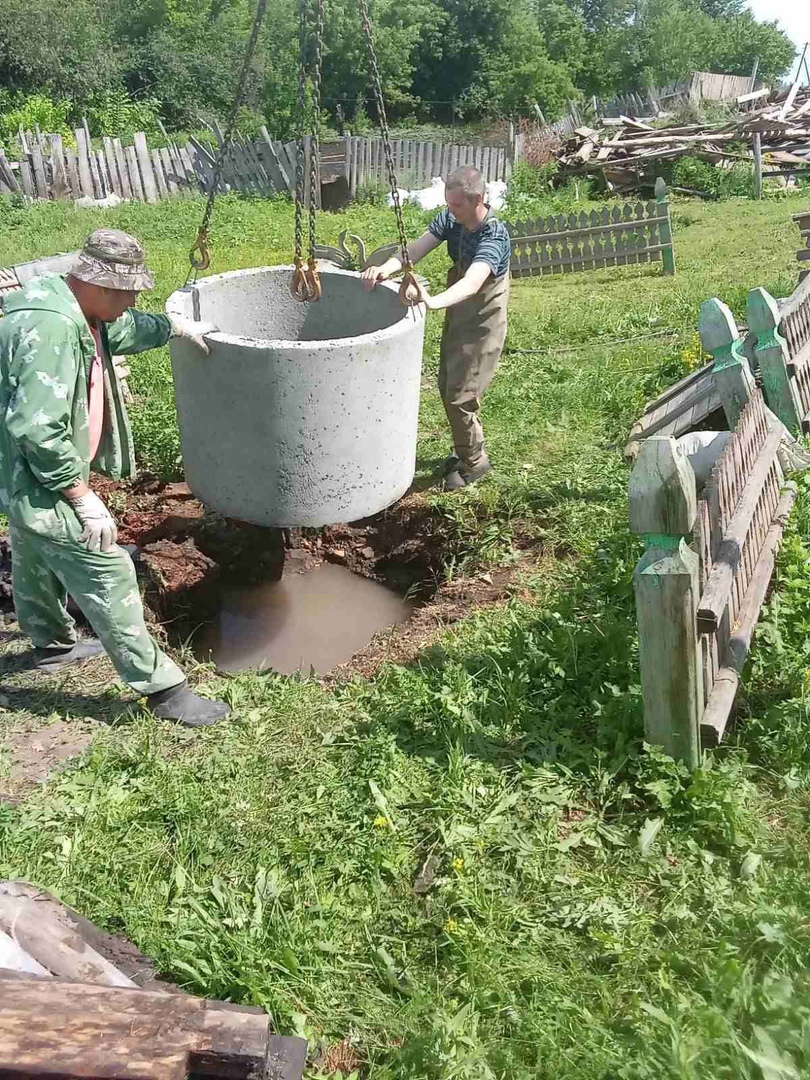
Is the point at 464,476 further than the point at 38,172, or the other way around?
the point at 38,172

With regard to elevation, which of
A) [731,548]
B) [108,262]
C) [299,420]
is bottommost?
[731,548]

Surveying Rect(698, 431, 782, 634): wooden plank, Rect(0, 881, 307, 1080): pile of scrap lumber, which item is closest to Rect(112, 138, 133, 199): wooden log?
Rect(698, 431, 782, 634): wooden plank

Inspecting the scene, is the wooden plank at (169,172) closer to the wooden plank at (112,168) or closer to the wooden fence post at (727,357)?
the wooden plank at (112,168)

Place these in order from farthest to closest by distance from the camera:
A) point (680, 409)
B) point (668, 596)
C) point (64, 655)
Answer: point (680, 409) < point (64, 655) < point (668, 596)

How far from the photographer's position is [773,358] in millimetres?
4926

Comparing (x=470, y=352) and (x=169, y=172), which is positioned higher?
(x=169, y=172)

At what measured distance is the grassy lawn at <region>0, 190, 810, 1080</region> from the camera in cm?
233

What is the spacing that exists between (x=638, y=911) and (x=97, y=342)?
281cm

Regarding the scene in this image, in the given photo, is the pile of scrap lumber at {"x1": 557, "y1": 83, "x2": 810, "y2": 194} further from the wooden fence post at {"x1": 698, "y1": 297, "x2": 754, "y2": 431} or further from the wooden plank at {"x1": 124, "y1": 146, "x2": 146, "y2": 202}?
the wooden fence post at {"x1": 698, "y1": 297, "x2": 754, "y2": 431}

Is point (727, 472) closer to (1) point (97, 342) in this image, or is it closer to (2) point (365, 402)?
(2) point (365, 402)

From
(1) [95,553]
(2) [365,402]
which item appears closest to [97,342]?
(1) [95,553]

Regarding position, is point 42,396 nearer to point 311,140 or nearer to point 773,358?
point 311,140

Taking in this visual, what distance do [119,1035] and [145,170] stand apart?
16591 mm

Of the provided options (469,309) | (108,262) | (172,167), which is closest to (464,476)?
(469,309)
